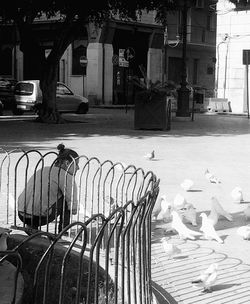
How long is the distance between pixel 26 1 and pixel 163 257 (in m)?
14.7

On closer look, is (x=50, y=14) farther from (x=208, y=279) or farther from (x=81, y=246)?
(x=208, y=279)

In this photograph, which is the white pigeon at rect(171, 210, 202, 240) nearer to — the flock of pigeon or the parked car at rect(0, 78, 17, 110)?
the flock of pigeon

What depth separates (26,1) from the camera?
1862 centimetres

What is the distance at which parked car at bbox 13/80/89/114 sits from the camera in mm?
27375

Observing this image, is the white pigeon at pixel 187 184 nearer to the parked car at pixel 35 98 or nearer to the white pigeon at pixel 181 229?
the white pigeon at pixel 181 229

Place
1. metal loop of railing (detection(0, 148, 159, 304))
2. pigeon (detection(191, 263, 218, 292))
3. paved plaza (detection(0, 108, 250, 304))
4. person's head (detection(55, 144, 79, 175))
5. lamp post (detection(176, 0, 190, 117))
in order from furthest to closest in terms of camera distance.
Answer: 1. lamp post (detection(176, 0, 190, 117))
2. person's head (detection(55, 144, 79, 175))
3. paved plaza (detection(0, 108, 250, 304))
4. pigeon (detection(191, 263, 218, 292))
5. metal loop of railing (detection(0, 148, 159, 304))

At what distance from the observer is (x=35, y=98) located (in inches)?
1074

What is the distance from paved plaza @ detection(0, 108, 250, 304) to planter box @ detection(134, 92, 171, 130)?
1.50 ft

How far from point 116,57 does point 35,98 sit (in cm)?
1194

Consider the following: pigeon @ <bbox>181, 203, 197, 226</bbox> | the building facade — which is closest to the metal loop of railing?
pigeon @ <bbox>181, 203, 197, 226</bbox>

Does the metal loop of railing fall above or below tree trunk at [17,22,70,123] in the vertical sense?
below

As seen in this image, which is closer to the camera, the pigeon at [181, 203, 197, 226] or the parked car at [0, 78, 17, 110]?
the pigeon at [181, 203, 197, 226]

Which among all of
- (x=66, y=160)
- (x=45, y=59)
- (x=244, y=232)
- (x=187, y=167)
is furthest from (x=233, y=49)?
(x=66, y=160)

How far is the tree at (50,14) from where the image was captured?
1914cm
